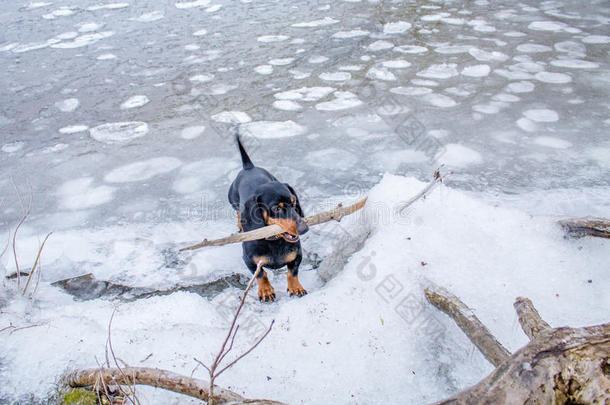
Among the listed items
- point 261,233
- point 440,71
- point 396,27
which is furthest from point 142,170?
point 396,27

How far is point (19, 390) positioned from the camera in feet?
4.26

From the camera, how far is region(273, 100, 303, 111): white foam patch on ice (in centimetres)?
360

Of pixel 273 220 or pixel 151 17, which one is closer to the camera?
pixel 273 220

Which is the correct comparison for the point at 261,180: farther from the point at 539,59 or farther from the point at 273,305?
the point at 539,59

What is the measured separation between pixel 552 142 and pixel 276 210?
2088mm

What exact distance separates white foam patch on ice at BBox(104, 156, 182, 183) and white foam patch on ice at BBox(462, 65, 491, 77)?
8.88ft

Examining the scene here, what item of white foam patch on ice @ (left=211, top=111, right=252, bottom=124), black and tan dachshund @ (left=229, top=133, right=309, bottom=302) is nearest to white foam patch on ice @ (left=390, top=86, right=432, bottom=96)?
white foam patch on ice @ (left=211, top=111, right=252, bottom=124)

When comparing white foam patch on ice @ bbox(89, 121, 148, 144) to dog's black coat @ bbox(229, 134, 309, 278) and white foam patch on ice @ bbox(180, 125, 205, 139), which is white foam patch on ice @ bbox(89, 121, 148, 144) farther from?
dog's black coat @ bbox(229, 134, 309, 278)

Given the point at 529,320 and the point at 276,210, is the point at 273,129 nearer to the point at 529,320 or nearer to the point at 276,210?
the point at 276,210

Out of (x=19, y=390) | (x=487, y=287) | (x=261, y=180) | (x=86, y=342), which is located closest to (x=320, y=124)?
(x=261, y=180)

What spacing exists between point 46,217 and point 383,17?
15.7ft

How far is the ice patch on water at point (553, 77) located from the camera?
3646 mm

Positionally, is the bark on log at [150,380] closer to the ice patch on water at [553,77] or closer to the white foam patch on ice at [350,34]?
the ice patch on water at [553,77]

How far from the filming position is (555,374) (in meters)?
0.90
